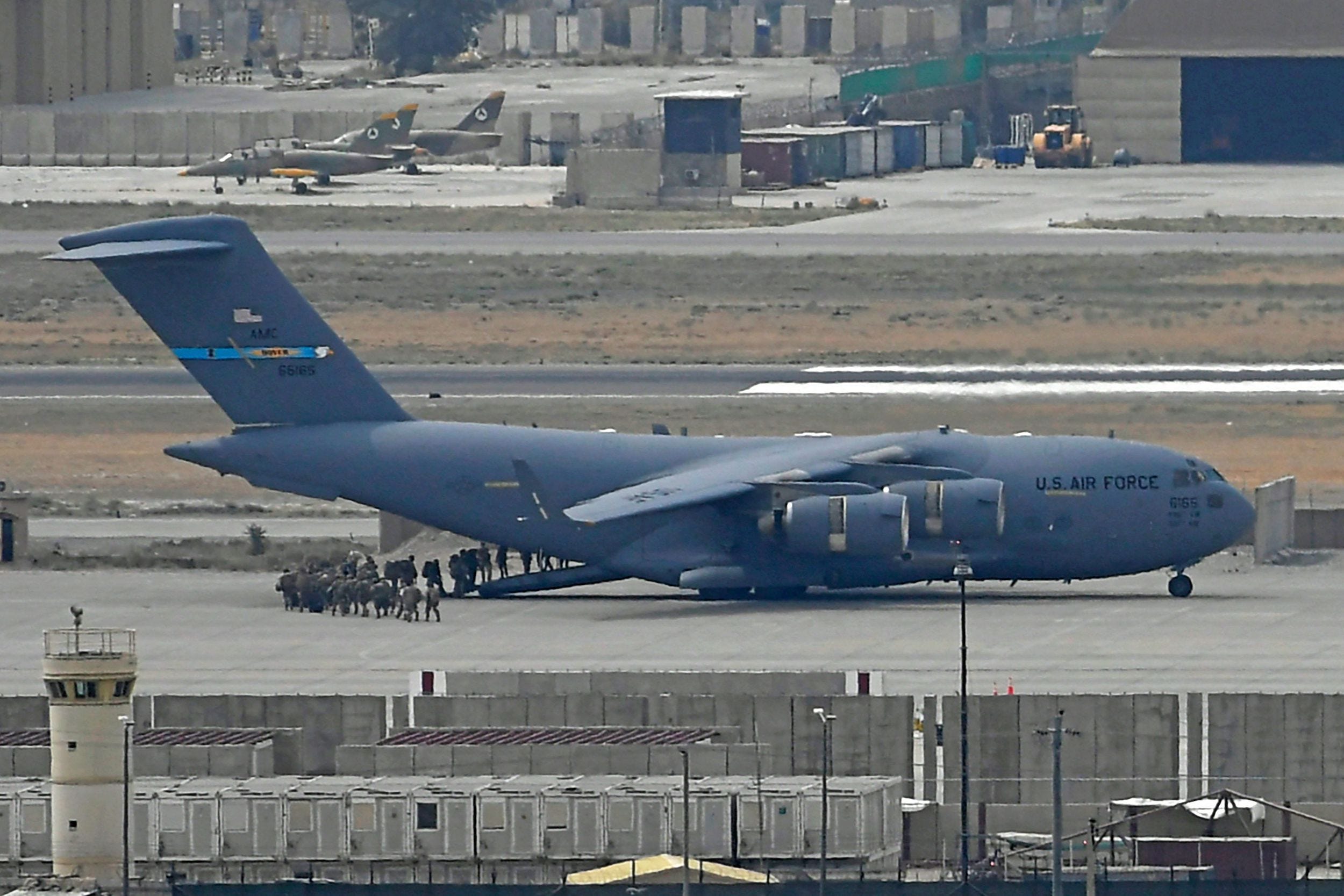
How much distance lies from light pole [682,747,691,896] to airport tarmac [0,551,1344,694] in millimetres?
12230

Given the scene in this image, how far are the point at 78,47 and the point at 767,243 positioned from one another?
67005mm

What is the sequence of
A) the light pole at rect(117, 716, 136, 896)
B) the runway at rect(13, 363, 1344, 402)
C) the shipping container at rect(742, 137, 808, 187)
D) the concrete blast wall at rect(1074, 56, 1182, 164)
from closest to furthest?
the light pole at rect(117, 716, 136, 896) → the runway at rect(13, 363, 1344, 402) → the shipping container at rect(742, 137, 808, 187) → the concrete blast wall at rect(1074, 56, 1182, 164)

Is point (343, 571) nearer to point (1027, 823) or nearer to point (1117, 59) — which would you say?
point (1027, 823)

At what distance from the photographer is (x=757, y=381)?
93375 mm

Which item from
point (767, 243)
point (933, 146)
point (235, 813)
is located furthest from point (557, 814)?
point (933, 146)

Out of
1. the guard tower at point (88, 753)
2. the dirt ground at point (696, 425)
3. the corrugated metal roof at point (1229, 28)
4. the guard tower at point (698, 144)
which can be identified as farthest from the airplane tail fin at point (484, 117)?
the guard tower at point (88, 753)

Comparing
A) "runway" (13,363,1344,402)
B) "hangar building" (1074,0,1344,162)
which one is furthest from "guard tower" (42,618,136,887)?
"hangar building" (1074,0,1344,162)

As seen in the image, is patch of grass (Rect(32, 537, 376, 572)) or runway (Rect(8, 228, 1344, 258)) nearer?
patch of grass (Rect(32, 537, 376, 572))

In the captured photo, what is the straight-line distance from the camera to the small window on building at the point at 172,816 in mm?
42562

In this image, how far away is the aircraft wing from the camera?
62.6m

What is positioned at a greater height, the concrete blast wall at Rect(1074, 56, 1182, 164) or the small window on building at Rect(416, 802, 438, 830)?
the concrete blast wall at Rect(1074, 56, 1182, 164)

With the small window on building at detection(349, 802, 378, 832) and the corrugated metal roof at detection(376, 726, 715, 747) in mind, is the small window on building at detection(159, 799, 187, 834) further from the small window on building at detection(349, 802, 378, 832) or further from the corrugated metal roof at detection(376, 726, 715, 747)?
the corrugated metal roof at detection(376, 726, 715, 747)

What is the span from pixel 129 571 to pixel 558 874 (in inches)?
1159

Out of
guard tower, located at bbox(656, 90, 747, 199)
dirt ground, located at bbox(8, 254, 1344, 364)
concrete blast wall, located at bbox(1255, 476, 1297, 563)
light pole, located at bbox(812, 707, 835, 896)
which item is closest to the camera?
light pole, located at bbox(812, 707, 835, 896)
